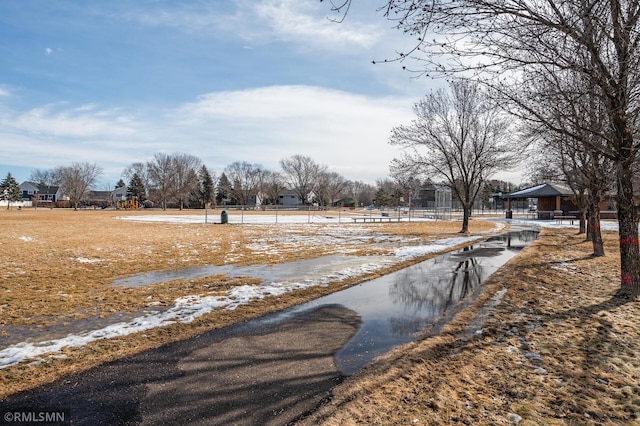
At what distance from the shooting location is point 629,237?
7.25m

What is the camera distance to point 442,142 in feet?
79.4

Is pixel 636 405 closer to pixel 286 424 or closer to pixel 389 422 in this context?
pixel 389 422

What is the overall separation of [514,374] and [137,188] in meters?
104

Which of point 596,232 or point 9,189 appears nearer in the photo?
point 596,232

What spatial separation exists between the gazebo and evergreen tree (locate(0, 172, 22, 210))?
106377 mm

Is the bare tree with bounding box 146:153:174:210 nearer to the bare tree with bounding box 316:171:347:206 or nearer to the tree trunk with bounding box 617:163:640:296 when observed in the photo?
the bare tree with bounding box 316:171:347:206

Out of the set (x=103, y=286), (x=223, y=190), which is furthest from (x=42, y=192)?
(x=103, y=286)

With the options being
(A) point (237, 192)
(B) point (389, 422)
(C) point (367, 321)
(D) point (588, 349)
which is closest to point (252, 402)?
(B) point (389, 422)

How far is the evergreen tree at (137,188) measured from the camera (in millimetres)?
93750

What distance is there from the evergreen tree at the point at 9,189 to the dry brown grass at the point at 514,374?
109 metres

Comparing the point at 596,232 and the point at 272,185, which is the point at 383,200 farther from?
the point at 596,232

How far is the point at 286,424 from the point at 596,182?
1375cm

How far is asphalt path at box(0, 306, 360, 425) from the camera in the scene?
328cm

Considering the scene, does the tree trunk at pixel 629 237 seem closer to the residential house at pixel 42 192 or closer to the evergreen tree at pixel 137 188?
the evergreen tree at pixel 137 188
